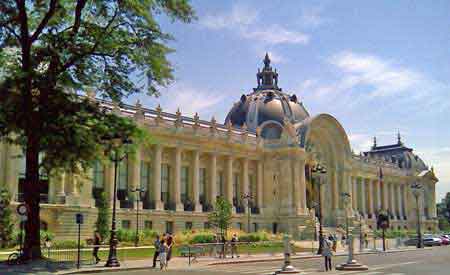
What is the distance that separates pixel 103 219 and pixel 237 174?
28696mm

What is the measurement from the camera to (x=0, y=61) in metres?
28.8

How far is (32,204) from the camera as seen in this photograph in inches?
1128

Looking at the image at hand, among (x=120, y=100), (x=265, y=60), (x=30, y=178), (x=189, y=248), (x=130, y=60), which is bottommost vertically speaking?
(x=189, y=248)

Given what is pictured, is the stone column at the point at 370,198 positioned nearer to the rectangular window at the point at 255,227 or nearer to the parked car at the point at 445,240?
the parked car at the point at 445,240

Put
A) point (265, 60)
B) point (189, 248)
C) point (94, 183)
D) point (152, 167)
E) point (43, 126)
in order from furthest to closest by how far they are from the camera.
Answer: point (265, 60)
point (152, 167)
point (94, 183)
point (189, 248)
point (43, 126)

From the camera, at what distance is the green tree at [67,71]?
28.0 metres

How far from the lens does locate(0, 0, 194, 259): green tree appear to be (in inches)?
1103

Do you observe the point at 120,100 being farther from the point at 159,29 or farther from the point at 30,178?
the point at 30,178

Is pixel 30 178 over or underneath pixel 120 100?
underneath

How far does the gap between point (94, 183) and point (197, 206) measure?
14.4m

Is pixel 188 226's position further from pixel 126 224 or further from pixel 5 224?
pixel 5 224

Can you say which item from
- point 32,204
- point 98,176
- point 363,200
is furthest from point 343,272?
point 363,200

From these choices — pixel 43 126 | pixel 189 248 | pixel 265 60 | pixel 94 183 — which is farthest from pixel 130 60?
pixel 265 60

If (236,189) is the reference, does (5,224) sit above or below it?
below
